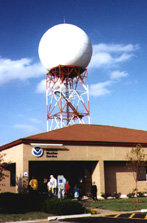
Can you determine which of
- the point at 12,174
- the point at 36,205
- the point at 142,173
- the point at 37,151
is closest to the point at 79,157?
the point at 37,151

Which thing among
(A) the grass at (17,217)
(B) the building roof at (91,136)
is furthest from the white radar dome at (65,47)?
(A) the grass at (17,217)

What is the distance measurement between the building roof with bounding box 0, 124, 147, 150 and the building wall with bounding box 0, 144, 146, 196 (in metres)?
0.47

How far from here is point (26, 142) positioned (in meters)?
25.6

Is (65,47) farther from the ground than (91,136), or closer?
farther from the ground

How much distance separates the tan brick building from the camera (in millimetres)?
25859

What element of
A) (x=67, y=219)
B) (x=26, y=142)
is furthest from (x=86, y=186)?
(x=67, y=219)

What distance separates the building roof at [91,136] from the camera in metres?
26.9

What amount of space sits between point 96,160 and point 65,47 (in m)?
16.5

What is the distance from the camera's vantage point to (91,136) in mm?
29500

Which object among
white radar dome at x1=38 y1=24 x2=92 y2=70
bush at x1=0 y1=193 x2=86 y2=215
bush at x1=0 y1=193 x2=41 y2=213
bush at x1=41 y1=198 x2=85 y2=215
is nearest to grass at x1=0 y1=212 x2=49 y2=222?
bush at x1=41 y1=198 x2=85 y2=215

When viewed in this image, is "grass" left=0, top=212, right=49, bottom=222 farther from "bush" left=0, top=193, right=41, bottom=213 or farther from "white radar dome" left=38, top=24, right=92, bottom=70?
"white radar dome" left=38, top=24, right=92, bottom=70

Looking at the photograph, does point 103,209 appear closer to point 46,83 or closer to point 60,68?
point 60,68

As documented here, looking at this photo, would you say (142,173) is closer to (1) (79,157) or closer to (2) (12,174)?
(1) (79,157)

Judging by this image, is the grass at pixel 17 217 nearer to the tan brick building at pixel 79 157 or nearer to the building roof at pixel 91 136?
the tan brick building at pixel 79 157
